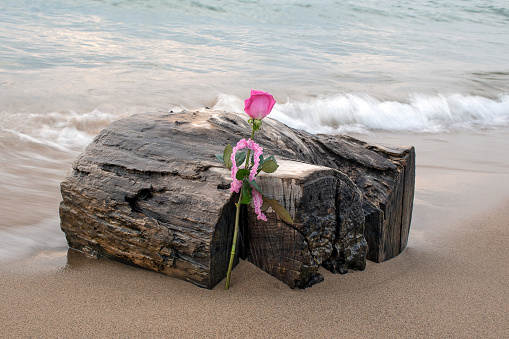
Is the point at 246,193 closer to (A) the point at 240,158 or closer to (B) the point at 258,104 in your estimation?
(A) the point at 240,158

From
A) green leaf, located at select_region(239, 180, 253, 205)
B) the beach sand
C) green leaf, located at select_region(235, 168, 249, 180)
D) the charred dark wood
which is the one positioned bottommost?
the beach sand

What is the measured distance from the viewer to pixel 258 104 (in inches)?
61.1

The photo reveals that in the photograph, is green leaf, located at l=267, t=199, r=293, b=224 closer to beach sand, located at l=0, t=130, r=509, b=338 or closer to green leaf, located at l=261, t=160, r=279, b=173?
green leaf, located at l=261, t=160, r=279, b=173

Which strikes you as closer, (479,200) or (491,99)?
(479,200)

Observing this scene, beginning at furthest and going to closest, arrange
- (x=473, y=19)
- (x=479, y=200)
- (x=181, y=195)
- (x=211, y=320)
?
(x=473, y=19), (x=479, y=200), (x=181, y=195), (x=211, y=320)

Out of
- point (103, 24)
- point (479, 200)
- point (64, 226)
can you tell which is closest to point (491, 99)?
Result: point (479, 200)

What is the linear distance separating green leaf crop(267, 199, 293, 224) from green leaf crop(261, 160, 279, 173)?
0.38 feet

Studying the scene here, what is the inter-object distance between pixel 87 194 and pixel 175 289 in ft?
1.99

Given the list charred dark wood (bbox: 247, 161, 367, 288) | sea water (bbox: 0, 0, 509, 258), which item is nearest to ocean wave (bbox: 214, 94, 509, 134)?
sea water (bbox: 0, 0, 509, 258)

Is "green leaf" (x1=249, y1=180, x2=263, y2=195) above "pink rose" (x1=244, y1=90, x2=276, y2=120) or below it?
below

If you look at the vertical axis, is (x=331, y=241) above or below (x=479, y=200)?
above

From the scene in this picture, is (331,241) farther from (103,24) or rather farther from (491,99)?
(103,24)

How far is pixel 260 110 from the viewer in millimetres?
1566

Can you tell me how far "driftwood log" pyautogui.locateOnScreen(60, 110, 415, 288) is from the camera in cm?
179
